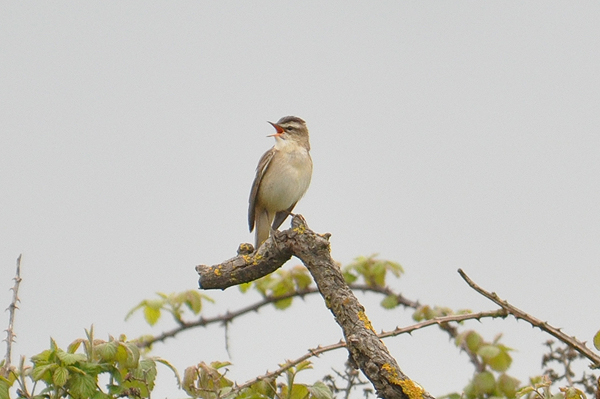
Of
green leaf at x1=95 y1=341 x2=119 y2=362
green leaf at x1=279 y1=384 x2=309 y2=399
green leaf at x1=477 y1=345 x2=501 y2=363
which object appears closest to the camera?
green leaf at x1=95 y1=341 x2=119 y2=362

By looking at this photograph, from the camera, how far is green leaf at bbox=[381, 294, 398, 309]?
689 cm

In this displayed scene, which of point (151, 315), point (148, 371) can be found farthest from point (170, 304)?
point (148, 371)

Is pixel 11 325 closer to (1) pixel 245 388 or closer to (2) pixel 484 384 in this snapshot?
(1) pixel 245 388

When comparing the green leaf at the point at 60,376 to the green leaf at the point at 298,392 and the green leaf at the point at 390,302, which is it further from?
the green leaf at the point at 390,302

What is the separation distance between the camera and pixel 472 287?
11.1ft

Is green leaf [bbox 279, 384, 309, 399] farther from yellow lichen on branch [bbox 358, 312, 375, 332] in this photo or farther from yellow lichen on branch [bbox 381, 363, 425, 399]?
yellow lichen on branch [bbox 381, 363, 425, 399]

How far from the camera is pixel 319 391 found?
4.09 m

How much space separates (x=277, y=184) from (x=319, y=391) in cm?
455

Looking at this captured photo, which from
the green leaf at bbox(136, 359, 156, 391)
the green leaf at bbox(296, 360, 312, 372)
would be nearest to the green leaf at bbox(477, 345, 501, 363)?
the green leaf at bbox(296, 360, 312, 372)

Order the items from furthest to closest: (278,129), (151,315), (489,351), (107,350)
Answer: (278,129) < (151,315) < (489,351) < (107,350)

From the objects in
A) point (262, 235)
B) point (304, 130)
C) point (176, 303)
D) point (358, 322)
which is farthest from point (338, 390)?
point (304, 130)

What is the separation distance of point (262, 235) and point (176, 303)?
239 centimetres

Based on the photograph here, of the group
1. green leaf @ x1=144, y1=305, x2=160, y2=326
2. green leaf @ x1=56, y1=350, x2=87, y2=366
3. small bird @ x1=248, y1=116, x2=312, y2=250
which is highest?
small bird @ x1=248, y1=116, x2=312, y2=250

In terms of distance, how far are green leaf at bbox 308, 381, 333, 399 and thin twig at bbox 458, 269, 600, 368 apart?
3.01ft
